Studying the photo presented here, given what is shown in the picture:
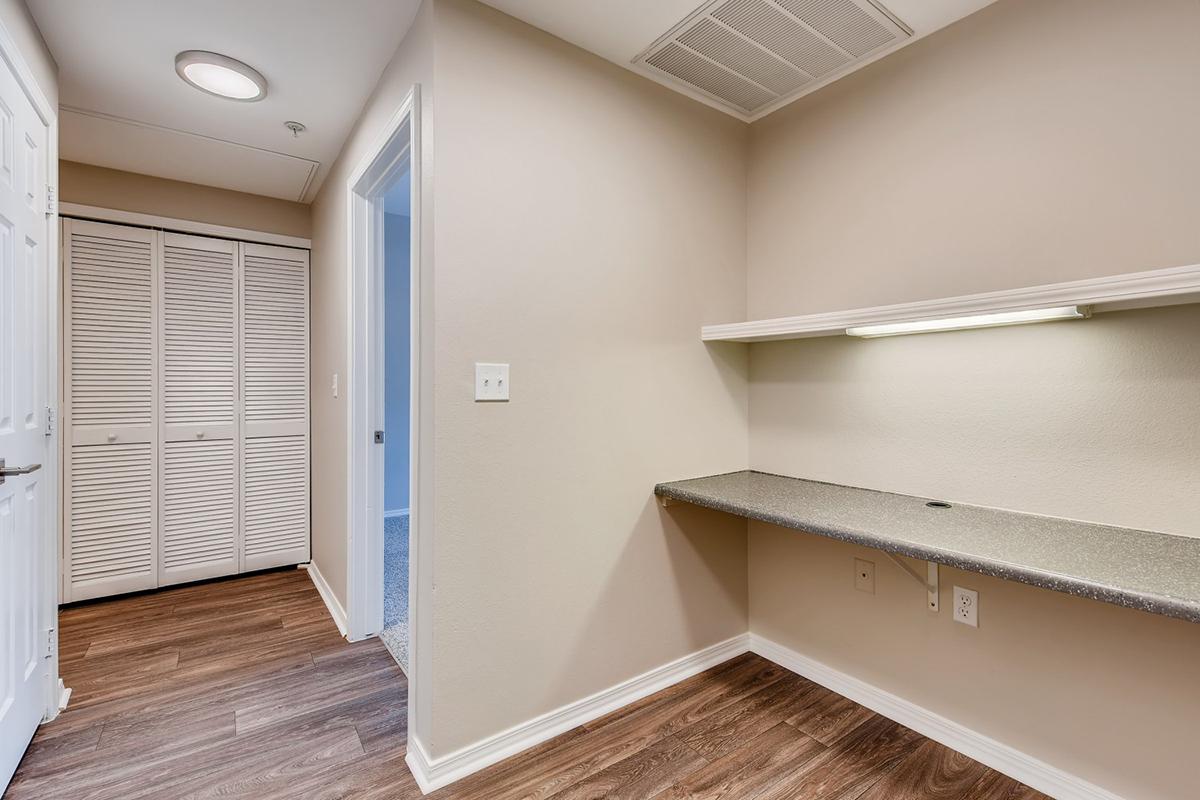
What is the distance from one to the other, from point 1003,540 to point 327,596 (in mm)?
3060

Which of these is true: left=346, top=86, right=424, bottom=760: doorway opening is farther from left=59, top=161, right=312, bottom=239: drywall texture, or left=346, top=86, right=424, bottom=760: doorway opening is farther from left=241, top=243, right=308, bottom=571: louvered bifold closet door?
left=59, top=161, right=312, bottom=239: drywall texture

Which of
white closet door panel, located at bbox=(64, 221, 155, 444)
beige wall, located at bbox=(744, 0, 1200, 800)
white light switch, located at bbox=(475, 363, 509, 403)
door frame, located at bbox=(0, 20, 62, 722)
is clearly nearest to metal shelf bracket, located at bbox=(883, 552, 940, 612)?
beige wall, located at bbox=(744, 0, 1200, 800)

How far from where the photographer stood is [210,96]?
7.30ft

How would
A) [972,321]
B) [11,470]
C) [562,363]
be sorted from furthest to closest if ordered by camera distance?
[562,363], [972,321], [11,470]

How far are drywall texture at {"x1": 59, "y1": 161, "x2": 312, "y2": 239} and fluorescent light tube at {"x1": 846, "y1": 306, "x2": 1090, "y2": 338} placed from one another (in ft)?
11.0

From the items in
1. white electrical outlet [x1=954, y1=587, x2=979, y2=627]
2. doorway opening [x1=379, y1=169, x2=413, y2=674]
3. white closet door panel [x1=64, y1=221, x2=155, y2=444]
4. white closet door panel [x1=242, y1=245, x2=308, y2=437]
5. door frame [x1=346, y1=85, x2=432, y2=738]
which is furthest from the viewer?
doorway opening [x1=379, y1=169, x2=413, y2=674]

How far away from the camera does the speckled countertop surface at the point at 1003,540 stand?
3.57 feet

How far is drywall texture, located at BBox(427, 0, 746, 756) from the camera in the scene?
163cm

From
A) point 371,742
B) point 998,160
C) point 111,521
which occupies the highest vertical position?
point 998,160

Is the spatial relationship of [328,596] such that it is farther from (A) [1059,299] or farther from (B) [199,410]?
(A) [1059,299]

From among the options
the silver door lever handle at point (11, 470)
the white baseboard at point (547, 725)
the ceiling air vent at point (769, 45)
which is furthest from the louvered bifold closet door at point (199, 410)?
the ceiling air vent at point (769, 45)

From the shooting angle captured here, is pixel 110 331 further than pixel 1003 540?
Yes

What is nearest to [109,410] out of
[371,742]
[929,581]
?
[371,742]

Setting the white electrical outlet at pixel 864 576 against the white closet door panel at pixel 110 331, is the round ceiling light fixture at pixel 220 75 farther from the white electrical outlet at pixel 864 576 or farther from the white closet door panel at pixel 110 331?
the white electrical outlet at pixel 864 576
